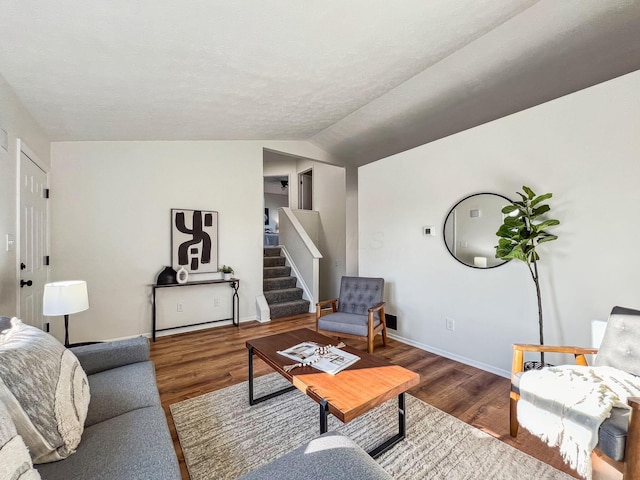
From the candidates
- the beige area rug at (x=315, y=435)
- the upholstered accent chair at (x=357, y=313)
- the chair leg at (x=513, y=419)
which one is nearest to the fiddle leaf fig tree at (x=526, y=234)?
the chair leg at (x=513, y=419)

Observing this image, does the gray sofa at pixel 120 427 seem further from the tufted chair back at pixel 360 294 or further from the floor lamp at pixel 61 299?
the tufted chair back at pixel 360 294

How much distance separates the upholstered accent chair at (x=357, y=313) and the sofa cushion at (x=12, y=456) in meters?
2.52

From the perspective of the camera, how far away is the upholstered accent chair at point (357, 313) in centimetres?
299

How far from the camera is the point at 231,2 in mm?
1584

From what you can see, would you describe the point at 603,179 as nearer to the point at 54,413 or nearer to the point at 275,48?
the point at 275,48

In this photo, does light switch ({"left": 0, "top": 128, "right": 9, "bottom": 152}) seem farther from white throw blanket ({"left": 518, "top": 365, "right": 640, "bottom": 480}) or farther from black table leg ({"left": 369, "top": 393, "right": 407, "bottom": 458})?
white throw blanket ({"left": 518, "top": 365, "right": 640, "bottom": 480})

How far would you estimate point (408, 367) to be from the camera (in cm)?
283

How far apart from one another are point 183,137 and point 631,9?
14.7 ft

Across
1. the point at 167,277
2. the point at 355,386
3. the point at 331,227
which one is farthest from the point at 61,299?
the point at 331,227

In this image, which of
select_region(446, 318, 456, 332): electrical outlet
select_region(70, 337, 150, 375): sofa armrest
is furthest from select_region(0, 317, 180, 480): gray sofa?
select_region(446, 318, 456, 332): electrical outlet

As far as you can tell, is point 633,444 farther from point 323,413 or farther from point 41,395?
point 41,395

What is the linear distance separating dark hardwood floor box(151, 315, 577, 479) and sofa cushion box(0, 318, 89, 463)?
708mm

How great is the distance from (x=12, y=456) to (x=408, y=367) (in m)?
2.78

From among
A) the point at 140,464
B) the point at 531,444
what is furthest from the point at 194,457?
the point at 531,444
